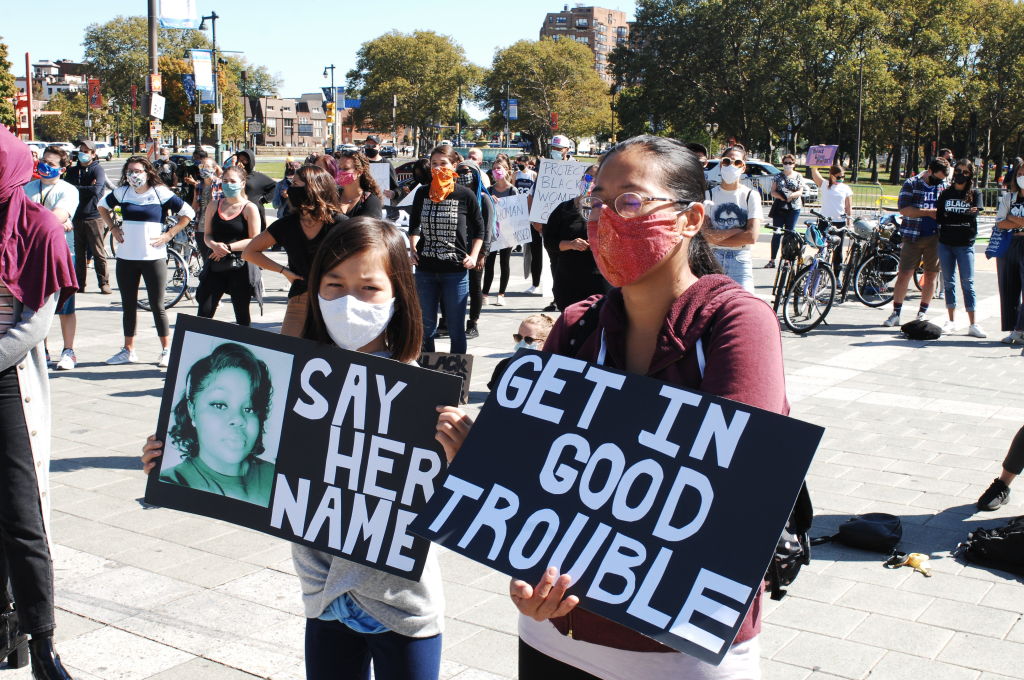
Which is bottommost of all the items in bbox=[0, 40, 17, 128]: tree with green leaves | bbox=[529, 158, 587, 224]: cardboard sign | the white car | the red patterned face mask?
the red patterned face mask

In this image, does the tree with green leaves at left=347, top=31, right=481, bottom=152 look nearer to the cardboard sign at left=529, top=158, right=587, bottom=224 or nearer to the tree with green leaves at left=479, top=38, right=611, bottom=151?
the tree with green leaves at left=479, top=38, right=611, bottom=151

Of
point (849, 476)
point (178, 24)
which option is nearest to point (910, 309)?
point (849, 476)

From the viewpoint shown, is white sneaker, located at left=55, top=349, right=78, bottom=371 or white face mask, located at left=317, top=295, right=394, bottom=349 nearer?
white face mask, located at left=317, top=295, right=394, bottom=349

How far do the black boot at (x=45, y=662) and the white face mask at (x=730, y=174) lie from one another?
622 cm

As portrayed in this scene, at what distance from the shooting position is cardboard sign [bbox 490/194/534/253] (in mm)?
12859

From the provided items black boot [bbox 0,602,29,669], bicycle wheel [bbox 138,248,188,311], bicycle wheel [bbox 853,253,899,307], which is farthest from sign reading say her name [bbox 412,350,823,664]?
bicycle wheel [bbox 853,253,899,307]

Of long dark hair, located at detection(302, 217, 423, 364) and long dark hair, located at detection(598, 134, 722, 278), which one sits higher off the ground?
long dark hair, located at detection(598, 134, 722, 278)

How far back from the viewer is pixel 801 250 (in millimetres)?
11664

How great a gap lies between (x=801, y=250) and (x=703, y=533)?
34.0 ft

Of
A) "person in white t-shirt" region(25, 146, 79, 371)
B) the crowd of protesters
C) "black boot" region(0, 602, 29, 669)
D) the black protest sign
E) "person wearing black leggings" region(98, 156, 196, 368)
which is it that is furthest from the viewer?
"person wearing black leggings" region(98, 156, 196, 368)

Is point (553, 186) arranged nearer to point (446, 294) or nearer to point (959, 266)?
point (446, 294)

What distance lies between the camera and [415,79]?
128m

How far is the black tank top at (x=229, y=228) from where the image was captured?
8898mm

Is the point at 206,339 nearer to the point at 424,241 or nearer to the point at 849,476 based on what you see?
the point at 849,476
